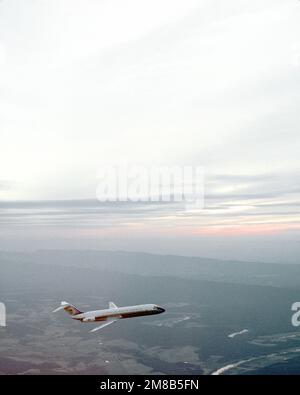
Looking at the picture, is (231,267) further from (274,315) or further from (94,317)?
(94,317)

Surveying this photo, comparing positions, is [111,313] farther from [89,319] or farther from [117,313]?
[89,319]

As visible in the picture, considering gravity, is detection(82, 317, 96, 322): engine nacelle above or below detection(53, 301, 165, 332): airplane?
below

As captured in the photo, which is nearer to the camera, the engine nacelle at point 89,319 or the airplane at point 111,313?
the airplane at point 111,313

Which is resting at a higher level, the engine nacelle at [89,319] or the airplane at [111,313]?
the airplane at [111,313]

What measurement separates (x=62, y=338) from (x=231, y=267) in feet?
180

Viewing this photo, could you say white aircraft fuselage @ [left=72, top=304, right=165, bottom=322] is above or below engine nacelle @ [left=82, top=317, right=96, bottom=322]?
above

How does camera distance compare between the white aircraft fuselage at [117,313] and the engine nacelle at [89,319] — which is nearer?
the white aircraft fuselage at [117,313]

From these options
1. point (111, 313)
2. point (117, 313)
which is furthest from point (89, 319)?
point (117, 313)

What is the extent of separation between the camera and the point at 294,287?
203 ft

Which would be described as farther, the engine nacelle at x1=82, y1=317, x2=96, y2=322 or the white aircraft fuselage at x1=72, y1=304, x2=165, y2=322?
the engine nacelle at x1=82, y1=317, x2=96, y2=322

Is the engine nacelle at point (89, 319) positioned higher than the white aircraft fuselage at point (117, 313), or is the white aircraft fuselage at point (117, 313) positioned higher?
the white aircraft fuselage at point (117, 313)

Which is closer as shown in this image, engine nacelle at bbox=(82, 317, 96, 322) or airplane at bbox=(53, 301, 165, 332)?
airplane at bbox=(53, 301, 165, 332)
